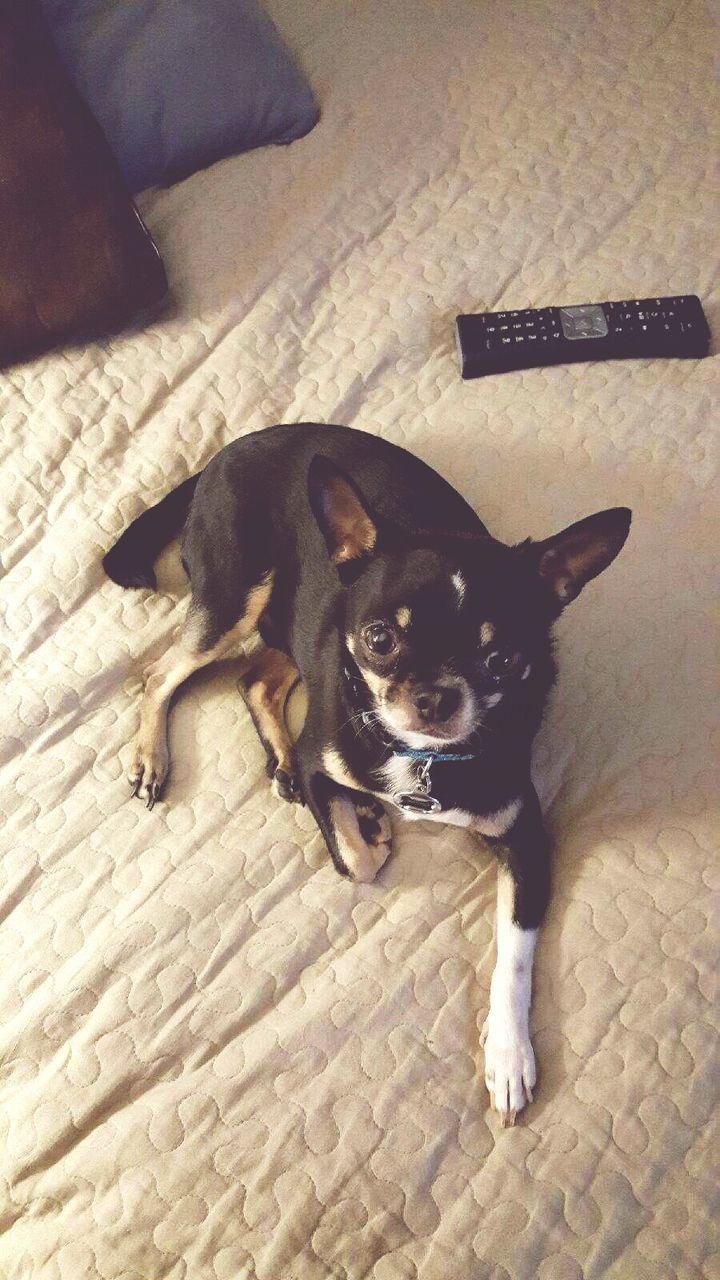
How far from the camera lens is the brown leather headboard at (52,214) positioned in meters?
1.66

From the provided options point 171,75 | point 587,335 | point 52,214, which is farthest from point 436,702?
point 171,75

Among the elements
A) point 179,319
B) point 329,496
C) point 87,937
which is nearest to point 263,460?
point 329,496

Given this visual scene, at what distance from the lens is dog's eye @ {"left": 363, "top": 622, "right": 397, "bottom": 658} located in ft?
3.90

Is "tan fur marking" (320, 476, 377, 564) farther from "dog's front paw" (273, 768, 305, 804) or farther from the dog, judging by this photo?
"dog's front paw" (273, 768, 305, 804)

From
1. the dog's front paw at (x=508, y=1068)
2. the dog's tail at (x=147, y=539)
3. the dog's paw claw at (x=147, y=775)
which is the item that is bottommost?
the dog's front paw at (x=508, y=1068)

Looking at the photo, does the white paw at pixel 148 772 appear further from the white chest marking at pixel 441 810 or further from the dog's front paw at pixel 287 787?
the white chest marking at pixel 441 810

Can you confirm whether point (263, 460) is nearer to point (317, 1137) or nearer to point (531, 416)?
point (531, 416)

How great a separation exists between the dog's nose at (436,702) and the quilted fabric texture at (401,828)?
0.28 metres

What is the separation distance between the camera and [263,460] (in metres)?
1.55

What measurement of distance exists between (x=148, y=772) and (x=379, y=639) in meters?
0.43

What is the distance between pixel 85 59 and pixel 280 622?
122 centimetres

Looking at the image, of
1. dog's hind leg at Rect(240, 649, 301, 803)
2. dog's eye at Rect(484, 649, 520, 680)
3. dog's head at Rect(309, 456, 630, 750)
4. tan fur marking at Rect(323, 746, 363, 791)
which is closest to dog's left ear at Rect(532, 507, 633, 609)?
dog's head at Rect(309, 456, 630, 750)

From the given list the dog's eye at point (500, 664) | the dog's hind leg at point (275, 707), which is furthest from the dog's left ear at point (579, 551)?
the dog's hind leg at point (275, 707)

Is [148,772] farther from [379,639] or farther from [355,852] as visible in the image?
[379,639]
